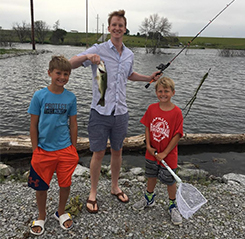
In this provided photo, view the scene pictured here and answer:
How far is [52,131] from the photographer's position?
3107 millimetres

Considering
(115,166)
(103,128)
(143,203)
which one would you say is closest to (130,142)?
(115,166)

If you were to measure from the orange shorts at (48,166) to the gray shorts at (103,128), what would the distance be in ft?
1.82

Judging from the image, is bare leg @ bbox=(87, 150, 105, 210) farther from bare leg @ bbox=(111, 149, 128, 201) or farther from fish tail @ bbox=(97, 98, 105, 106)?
fish tail @ bbox=(97, 98, 105, 106)

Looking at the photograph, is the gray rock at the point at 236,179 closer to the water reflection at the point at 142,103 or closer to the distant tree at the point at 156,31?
the water reflection at the point at 142,103

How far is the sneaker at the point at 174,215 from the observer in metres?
3.74

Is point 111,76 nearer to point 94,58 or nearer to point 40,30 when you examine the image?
point 94,58

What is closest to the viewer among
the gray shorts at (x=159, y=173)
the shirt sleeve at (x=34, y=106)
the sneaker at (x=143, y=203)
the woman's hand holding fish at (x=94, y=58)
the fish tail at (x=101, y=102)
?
the shirt sleeve at (x=34, y=106)

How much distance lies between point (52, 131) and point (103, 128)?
873mm

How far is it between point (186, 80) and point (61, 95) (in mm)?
21822

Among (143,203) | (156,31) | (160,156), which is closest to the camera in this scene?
(160,156)

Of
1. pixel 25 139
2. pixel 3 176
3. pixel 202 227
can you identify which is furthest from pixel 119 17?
pixel 25 139

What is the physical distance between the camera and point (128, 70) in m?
3.74

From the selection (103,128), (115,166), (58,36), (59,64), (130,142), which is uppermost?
(58,36)

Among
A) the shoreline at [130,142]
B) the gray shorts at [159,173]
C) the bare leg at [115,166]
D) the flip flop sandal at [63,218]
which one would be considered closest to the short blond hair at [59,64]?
the bare leg at [115,166]
